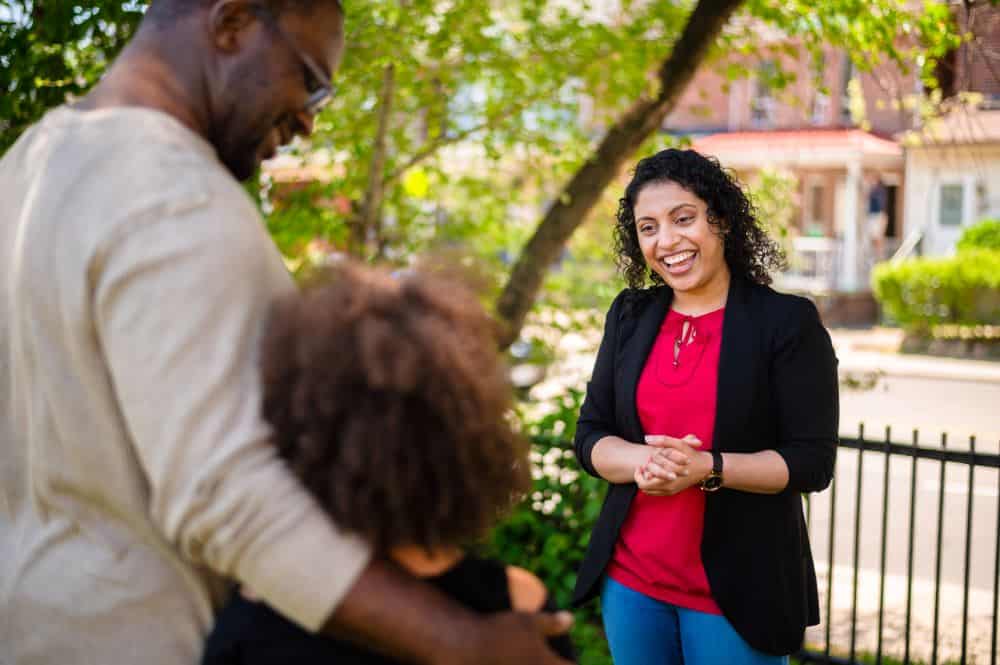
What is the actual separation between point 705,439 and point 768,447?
168 mm

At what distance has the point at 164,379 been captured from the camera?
1065mm

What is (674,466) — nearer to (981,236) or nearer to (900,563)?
(900,563)

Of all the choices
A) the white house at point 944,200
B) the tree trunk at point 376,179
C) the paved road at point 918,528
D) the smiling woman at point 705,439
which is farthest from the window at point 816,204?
the smiling woman at point 705,439

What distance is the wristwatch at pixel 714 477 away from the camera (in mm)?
2441

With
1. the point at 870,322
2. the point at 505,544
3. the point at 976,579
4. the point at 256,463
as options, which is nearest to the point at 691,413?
the point at 256,463

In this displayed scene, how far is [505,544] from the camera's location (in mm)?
4992

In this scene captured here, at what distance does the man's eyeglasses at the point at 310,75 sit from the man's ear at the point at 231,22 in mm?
13

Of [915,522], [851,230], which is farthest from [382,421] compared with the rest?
[851,230]

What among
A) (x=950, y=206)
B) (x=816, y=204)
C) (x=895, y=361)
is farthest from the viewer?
(x=816, y=204)

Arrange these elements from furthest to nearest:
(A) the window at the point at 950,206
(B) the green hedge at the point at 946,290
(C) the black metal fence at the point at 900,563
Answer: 1. (A) the window at the point at 950,206
2. (B) the green hedge at the point at 946,290
3. (C) the black metal fence at the point at 900,563

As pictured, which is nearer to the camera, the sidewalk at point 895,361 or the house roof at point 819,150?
the sidewalk at point 895,361

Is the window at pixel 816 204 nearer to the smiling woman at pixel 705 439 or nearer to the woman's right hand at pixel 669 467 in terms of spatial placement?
the smiling woman at pixel 705 439

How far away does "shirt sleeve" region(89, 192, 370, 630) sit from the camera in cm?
106

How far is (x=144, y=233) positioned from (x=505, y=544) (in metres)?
4.12
